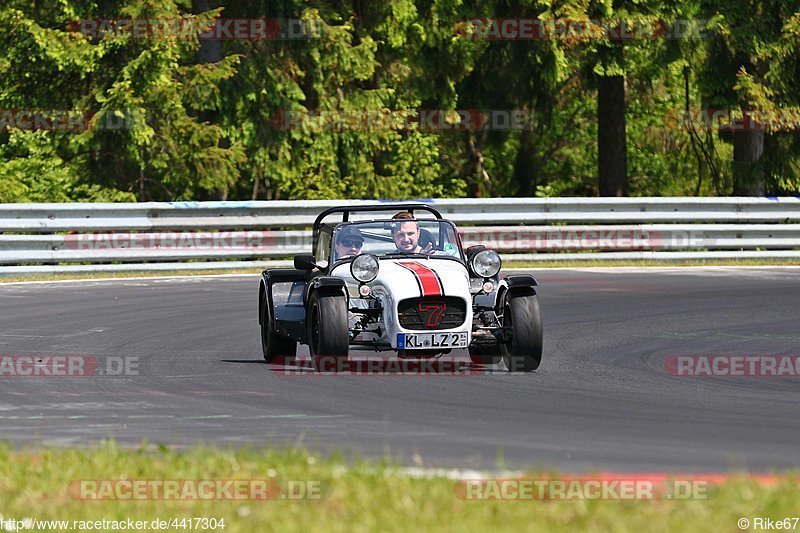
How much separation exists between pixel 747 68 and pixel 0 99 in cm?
1416

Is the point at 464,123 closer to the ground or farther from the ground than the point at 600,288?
farther from the ground

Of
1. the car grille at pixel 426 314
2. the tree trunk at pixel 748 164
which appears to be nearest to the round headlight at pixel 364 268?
the car grille at pixel 426 314

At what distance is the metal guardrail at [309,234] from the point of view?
68.5ft

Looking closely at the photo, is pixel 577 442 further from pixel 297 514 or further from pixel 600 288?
pixel 600 288

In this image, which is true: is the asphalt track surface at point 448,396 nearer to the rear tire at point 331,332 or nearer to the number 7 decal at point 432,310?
the rear tire at point 331,332

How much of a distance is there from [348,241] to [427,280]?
1292mm

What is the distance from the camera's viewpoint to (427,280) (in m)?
11.6

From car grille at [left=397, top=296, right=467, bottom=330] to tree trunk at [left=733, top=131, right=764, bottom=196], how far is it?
1749 cm

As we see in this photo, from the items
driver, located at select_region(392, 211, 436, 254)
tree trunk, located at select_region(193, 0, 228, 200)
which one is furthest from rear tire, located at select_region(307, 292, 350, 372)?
tree trunk, located at select_region(193, 0, 228, 200)

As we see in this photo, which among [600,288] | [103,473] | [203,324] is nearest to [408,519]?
[103,473]

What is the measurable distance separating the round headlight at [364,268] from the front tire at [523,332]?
3.70 feet

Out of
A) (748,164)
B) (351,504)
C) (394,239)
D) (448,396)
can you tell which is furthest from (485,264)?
(748,164)

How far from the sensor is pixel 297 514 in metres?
6.04

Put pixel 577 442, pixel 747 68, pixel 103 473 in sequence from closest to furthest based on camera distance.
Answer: pixel 103 473, pixel 577 442, pixel 747 68
